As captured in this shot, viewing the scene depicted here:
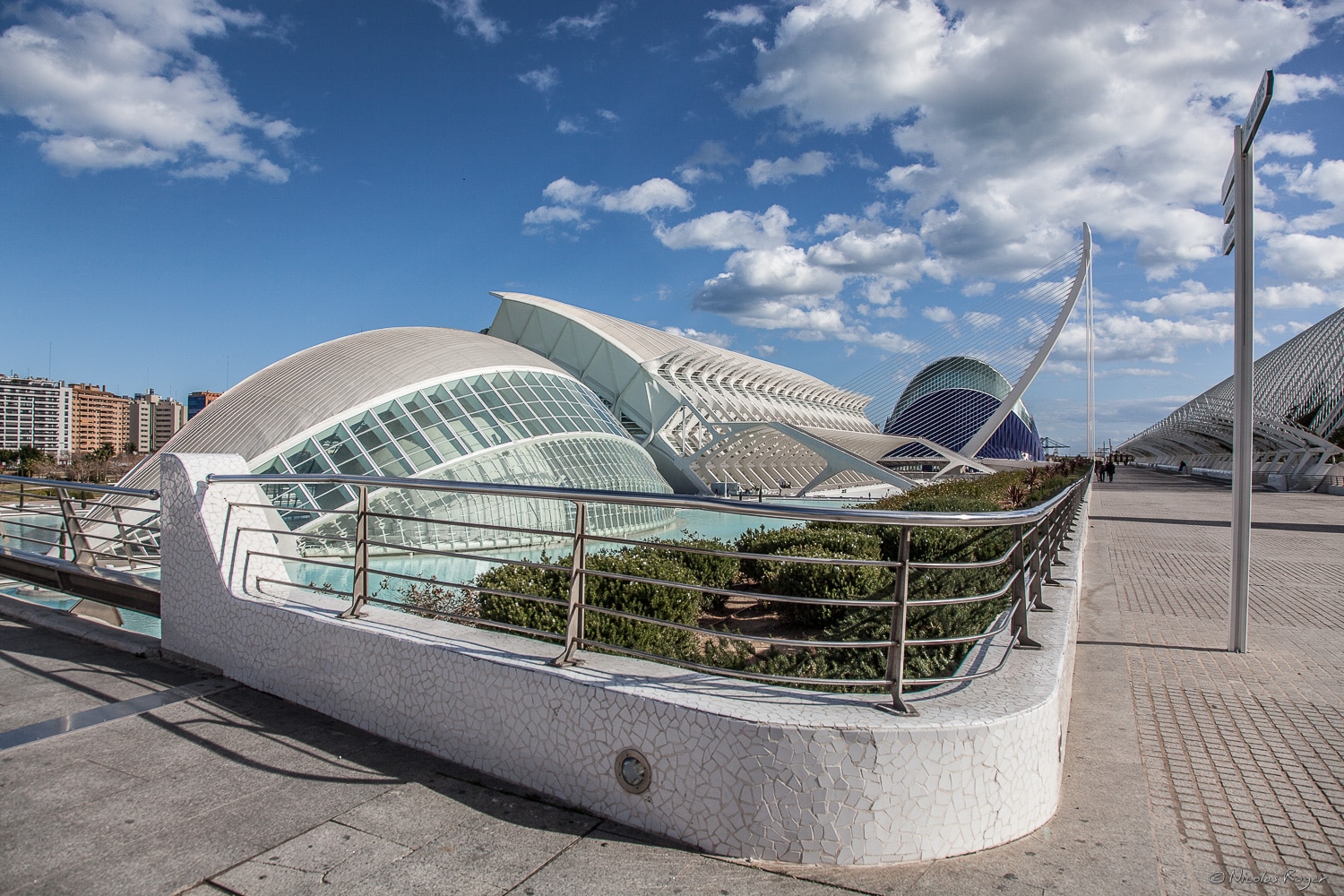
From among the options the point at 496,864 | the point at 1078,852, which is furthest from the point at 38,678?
the point at 1078,852

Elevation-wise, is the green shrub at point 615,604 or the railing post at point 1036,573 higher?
the railing post at point 1036,573

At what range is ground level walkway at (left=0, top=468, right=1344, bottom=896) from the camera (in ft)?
8.88

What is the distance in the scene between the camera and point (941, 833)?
9.34ft

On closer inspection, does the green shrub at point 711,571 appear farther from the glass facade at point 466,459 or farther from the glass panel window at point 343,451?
the glass panel window at point 343,451

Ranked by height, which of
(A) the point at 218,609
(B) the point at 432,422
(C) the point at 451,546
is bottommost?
(C) the point at 451,546

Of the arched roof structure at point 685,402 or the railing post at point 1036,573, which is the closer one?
the railing post at point 1036,573

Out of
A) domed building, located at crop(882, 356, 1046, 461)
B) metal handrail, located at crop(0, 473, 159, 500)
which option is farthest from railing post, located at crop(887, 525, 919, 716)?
domed building, located at crop(882, 356, 1046, 461)

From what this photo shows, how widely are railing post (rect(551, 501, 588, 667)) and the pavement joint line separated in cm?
247

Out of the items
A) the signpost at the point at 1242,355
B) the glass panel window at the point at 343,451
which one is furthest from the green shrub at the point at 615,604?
the glass panel window at the point at 343,451

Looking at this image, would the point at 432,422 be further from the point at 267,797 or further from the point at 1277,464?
the point at 1277,464

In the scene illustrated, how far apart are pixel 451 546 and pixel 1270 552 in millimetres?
15048

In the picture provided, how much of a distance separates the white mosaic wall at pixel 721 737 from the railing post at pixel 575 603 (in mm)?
119

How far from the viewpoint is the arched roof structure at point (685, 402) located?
38531 millimetres

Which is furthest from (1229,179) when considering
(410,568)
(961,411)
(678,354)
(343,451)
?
(961,411)
